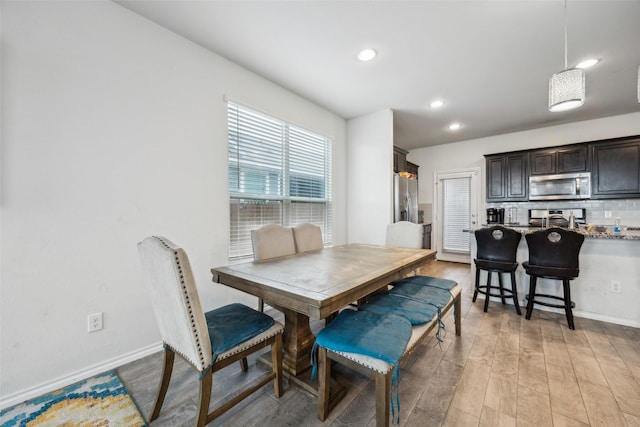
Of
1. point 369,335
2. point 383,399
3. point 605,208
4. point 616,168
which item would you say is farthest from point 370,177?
point 605,208

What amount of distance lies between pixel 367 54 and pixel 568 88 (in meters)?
1.67

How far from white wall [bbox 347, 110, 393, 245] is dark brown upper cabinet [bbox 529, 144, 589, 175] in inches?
111

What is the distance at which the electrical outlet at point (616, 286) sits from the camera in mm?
2543

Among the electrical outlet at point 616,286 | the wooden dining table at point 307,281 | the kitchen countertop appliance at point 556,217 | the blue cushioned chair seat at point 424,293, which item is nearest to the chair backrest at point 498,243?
the electrical outlet at point 616,286

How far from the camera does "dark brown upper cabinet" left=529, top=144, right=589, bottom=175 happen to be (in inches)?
158

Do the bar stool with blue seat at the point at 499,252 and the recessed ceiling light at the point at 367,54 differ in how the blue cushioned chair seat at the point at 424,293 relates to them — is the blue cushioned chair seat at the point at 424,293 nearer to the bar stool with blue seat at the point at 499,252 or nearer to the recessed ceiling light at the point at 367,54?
the bar stool with blue seat at the point at 499,252

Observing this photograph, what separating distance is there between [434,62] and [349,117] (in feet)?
5.58

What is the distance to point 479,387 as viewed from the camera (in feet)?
5.30

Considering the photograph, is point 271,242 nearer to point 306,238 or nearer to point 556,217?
point 306,238

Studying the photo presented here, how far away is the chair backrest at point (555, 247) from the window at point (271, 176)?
2495 mm

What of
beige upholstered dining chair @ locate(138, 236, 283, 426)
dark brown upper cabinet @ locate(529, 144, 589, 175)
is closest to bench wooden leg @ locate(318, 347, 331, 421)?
beige upholstered dining chair @ locate(138, 236, 283, 426)

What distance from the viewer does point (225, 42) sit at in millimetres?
2340

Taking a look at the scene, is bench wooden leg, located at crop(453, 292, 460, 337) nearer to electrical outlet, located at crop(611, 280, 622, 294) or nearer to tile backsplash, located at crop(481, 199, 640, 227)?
electrical outlet, located at crop(611, 280, 622, 294)

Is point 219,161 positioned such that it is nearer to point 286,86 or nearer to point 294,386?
point 286,86
